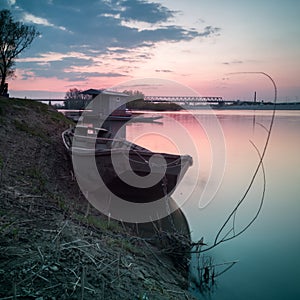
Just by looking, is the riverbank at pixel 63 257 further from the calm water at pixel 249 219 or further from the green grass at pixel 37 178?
the calm water at pixel 249 219

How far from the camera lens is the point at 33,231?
11.5ft

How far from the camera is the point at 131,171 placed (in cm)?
809

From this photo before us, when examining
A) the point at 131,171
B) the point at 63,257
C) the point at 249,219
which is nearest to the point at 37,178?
the point at 131,171

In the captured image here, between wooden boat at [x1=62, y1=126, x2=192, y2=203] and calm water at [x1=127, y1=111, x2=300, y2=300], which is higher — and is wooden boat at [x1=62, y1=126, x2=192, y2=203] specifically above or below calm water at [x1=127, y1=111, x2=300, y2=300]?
above

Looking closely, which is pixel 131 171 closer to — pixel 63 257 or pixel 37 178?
pixel 37 178

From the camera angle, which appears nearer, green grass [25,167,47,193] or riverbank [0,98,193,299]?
riverbank [0,98,193,299]

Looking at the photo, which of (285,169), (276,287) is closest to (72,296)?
(276,287)

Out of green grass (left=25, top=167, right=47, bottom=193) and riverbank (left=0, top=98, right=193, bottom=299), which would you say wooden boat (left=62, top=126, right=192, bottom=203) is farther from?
riverbank (left=0, top=98, right=193, bottom=299)

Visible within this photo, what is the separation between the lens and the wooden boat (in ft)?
25.8

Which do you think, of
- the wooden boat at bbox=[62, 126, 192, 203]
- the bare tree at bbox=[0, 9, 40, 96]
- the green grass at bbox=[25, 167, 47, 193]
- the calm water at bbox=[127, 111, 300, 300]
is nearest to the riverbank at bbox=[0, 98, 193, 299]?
the green grass at bbox=[25, 167, 47, 193]

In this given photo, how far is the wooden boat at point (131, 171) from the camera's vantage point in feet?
25.8

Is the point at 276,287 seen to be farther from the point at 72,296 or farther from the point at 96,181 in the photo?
the point at 96,181

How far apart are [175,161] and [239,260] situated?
117 inches

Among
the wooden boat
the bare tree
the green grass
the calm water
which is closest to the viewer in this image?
the calm water
